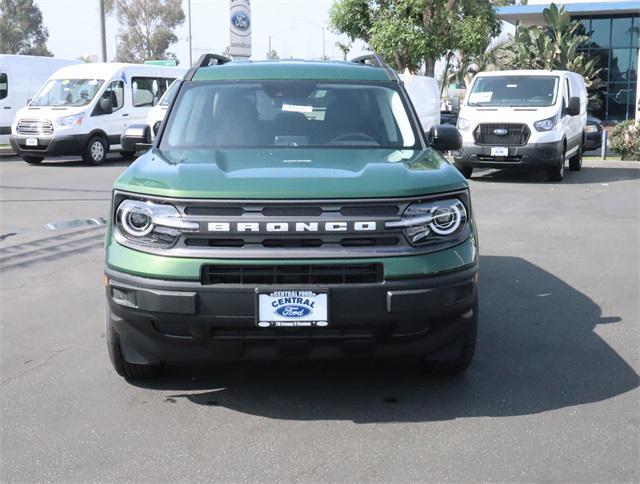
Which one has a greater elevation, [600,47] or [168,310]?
[600,47]

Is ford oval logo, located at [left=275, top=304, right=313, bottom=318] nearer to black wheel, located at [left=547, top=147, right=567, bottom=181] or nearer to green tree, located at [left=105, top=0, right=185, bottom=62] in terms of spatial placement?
black wheel, located at [left=547, top=147, right=567, bottom=181]

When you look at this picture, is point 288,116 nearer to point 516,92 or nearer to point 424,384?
point 424,384

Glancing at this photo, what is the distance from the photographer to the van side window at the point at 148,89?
69.4 feet

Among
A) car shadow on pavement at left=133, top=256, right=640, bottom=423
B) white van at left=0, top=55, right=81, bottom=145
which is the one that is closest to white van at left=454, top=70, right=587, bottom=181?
car shadow on pavement at left=133, top=256, right=640, bottom=423

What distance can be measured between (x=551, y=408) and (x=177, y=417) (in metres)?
1.90

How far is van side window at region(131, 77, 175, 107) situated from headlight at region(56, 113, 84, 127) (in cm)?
218

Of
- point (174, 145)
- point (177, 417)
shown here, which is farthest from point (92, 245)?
point (177, 417)

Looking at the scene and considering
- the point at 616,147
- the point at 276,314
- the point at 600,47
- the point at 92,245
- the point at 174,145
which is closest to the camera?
the point at 276,314

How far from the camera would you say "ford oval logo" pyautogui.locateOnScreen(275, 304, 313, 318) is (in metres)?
3.69

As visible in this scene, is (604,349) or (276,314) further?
(604,349)

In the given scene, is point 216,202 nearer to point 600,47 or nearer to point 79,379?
point 79,379

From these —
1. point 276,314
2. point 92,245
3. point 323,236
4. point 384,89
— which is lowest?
point 92,245

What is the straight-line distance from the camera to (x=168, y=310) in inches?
146

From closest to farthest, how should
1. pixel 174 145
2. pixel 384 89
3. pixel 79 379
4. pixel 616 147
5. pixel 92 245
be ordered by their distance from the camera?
pixel 79 379 < pixel 174 145 < pixel 384 89 < pixel 92 245 < pixel 616 147
